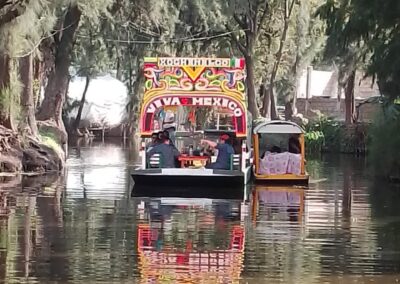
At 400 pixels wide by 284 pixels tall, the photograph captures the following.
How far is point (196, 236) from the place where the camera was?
13.6 metres

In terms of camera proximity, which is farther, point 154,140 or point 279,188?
point 154,140

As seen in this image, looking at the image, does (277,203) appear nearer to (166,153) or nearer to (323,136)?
(166,153)

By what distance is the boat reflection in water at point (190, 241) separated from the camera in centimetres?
1062

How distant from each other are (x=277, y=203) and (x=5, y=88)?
9.09 metres

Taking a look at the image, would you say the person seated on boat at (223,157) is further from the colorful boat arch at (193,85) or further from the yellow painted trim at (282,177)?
the yellow painted trim at (282,177)

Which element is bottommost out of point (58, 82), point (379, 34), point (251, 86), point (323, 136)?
point (323, 136)

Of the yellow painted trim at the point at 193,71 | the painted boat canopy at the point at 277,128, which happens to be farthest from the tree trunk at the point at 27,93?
the painted boat canopy at the point at 277,128

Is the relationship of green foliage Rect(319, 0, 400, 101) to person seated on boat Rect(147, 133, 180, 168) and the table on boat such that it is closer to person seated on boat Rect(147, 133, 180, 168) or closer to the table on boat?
the table on boat

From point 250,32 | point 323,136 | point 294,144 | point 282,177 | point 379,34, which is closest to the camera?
point 379,34

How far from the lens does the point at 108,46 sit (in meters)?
42.3

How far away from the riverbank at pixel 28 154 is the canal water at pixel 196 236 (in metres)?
2.00

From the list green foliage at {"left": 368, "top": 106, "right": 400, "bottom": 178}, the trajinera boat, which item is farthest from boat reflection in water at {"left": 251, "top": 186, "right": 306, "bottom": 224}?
green foliage at {"left": 368, "top": 106, "right": 400, "bottom": 178}

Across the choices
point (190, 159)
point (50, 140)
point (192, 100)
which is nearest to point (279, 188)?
point (190, 159)

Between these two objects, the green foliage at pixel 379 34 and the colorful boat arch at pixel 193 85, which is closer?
the green foliage at pixel 379 34
